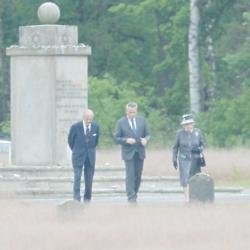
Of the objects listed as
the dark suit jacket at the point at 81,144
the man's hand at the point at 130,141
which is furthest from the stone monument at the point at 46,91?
the man's hand at the point at 130,141

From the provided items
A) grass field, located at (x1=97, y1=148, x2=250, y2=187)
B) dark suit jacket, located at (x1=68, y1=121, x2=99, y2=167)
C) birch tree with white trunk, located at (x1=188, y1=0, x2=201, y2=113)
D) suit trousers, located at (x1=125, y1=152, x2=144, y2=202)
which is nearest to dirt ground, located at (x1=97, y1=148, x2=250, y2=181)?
grass field, located at (x1=97, y1=148, x2=250, y2=187)

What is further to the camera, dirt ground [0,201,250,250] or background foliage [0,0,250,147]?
background foliage [0,0,250,147]

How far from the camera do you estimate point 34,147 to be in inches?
1439

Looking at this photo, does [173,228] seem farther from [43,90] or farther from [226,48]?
[226,48]

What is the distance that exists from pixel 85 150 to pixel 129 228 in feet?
23.5

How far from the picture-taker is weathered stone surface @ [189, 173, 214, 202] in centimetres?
2775

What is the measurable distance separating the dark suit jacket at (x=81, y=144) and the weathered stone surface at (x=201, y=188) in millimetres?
2773

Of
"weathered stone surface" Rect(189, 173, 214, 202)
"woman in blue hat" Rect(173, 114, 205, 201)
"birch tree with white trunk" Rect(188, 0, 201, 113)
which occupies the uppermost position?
"birch tree with white trunk" Rect(188, 0, 201, 113)

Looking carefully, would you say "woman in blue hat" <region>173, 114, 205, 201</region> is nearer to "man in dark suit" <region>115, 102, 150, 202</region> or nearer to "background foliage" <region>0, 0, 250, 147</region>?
"man in dark suit" <region>115, 102, 150, 202</region>

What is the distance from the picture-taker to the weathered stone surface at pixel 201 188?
27.8 meters

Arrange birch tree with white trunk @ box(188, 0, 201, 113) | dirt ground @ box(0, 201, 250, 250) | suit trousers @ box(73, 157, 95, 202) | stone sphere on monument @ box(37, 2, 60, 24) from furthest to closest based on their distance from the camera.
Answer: birch tree with white trunk @ box(188, 0, 201, 113)
stone sphere on monument @ box(37, 2, 60, 24)
suit trousers @ box(73, 157, 95, 202)
dirt ground @ box(0, 201, 250, 250)

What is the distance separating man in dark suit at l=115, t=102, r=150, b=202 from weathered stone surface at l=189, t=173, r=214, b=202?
1.98 m

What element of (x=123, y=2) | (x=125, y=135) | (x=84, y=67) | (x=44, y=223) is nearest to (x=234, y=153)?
(x=84, y=67)

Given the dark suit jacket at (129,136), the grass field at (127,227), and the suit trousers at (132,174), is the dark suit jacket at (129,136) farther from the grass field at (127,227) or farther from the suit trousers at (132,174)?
the grass field at (127,227)
